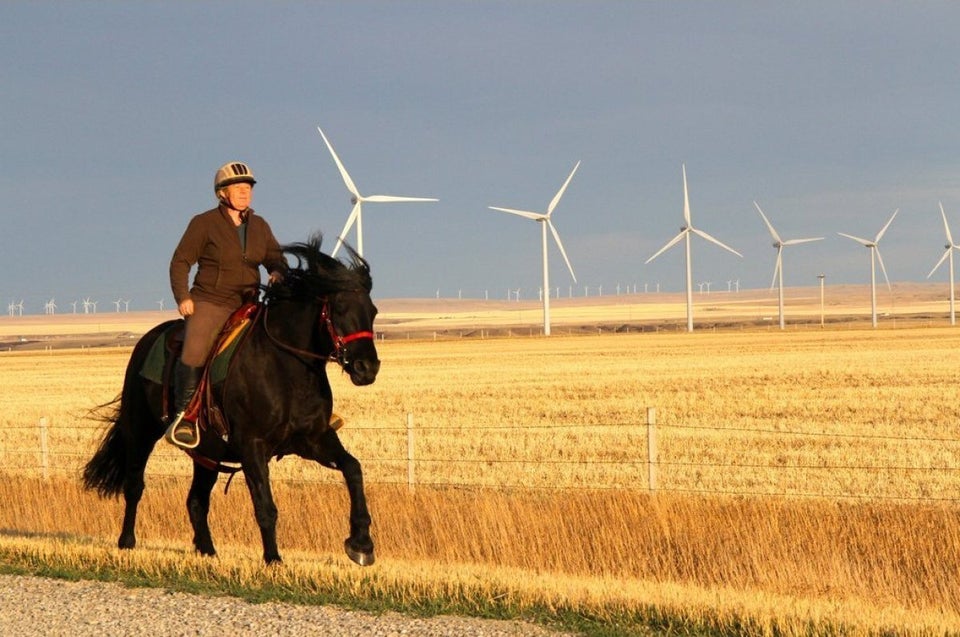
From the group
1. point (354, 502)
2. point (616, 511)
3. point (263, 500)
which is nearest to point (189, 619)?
point (263, 500)

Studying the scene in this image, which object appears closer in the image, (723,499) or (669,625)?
(669,625)

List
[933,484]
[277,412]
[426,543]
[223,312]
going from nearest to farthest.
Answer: [277,412] < [223,312] < [426,543] < [933,484]

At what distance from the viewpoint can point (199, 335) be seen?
33.9 feet

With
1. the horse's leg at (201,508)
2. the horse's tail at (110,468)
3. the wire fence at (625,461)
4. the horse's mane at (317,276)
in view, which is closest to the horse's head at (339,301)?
the horse's mane at (317,276)

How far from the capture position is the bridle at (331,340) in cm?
933

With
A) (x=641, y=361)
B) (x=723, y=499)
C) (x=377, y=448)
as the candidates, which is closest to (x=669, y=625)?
(x=723, y=499)

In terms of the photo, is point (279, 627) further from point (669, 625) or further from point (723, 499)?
point (723, 499)

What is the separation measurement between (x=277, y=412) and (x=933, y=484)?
38.8 feet

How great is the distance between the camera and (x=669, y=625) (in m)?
7.66

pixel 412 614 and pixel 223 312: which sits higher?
pixel 223 312

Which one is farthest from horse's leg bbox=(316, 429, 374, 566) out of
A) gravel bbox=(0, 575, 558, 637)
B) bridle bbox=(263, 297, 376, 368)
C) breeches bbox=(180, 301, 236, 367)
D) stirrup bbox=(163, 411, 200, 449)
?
gravel bbox=(0, 575, 558, 637)

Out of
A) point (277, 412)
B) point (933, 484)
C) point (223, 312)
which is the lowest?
point (933, 484)

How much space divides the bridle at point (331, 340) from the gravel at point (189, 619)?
182 centimetres

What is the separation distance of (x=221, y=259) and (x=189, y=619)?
330 cm
